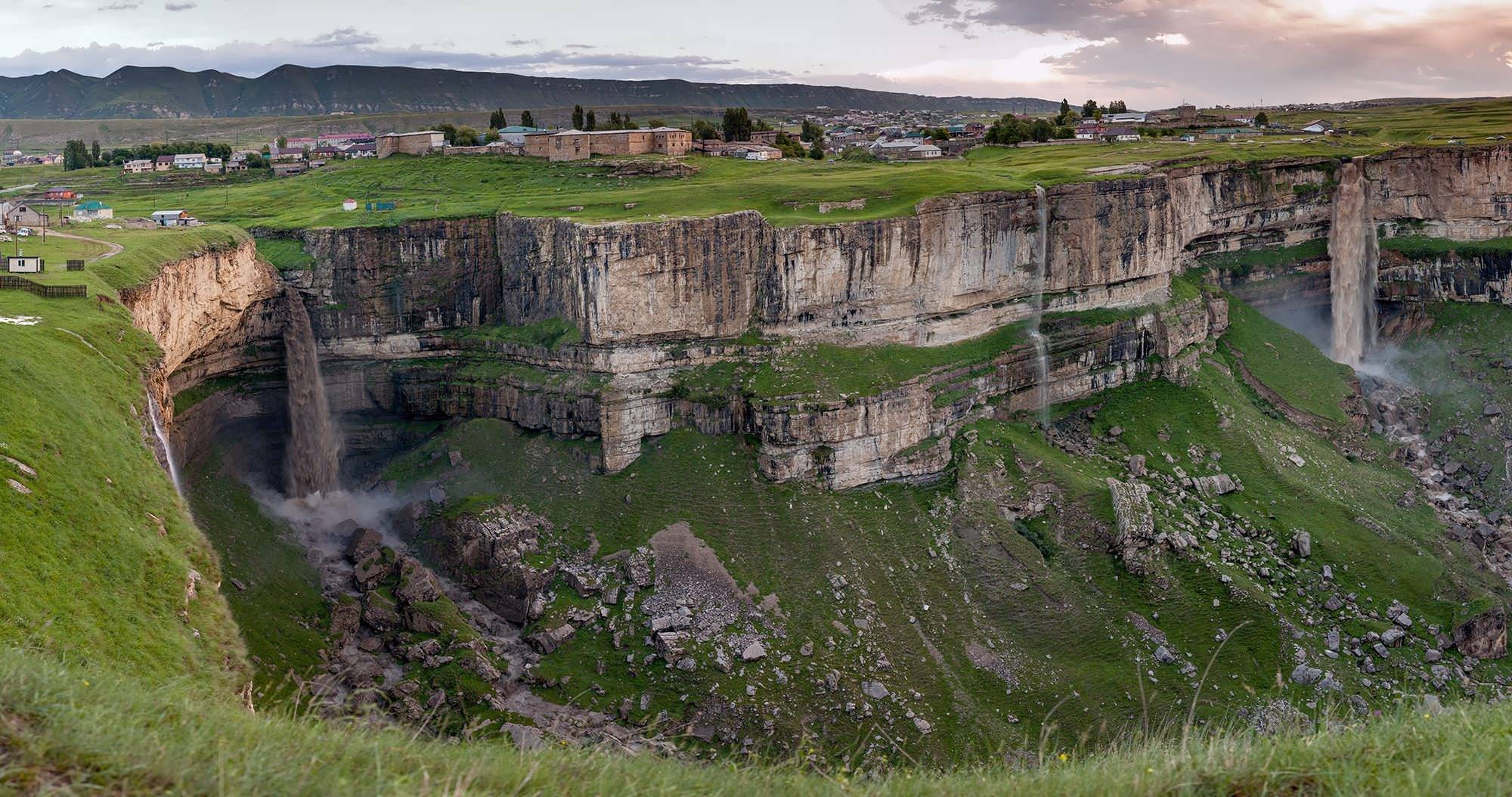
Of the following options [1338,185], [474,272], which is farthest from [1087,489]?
[1338,185]

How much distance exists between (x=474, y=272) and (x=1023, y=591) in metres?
32.1

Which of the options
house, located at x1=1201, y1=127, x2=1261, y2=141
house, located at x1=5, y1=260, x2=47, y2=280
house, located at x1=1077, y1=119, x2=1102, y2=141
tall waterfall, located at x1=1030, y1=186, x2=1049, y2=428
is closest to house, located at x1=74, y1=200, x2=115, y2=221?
house, located at x1=5, y1=260, x2=47, y2=280

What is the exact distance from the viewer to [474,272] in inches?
2361

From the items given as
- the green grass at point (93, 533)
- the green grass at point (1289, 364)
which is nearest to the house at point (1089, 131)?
the green grass at point (1289, 364)

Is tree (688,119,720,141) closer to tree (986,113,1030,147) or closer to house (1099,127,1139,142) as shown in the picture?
tree (986,113,1030,147)

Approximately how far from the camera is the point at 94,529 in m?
22.7

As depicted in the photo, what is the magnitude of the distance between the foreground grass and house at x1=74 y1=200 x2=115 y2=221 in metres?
55.9

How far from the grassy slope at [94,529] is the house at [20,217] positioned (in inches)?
983

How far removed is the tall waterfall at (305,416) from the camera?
2149 inches

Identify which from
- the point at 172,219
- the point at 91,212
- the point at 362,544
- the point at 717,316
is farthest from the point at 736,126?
the point at 362,544

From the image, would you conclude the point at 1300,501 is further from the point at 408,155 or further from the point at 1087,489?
the point at 408,155

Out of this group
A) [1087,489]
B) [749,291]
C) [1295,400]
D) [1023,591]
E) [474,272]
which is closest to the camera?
[1023,591]

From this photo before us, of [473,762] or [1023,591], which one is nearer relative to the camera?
[473,762]

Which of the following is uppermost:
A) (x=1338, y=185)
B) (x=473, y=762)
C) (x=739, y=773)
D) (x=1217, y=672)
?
(x=1338, y=185)
